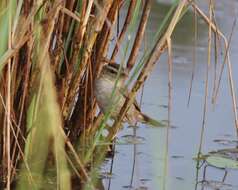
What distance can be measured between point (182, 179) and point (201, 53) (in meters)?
1.97

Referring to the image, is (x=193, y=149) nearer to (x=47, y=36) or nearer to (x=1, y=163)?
(x=1, y=163)

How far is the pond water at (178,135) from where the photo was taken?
3.27m

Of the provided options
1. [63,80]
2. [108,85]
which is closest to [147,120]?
[108,85]

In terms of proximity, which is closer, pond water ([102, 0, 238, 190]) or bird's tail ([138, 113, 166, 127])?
pond water ([102, 0, 238, 190])

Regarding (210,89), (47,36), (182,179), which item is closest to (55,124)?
(47,36)

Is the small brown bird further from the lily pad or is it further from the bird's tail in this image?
the lily pad

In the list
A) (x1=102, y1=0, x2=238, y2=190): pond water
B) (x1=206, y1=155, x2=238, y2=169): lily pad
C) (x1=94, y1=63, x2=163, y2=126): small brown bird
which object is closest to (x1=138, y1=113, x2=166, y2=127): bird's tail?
(x1=102, y1=0, x2=238, y2=190): pond water

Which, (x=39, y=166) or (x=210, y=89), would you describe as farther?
(x=210, y=89)

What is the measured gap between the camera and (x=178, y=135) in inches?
150

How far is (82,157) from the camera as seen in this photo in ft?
10.1

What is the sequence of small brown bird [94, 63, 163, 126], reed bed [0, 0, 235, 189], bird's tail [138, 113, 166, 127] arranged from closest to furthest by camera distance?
reed bed [0, 0, 235, 189]
small brown bird [94, 63, 163, 126]
bird's tail [138, 113, 166, 127]

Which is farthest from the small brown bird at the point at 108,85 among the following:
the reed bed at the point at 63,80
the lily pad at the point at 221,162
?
the lily pad at the point at 221,162

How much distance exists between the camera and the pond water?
3.27 metres

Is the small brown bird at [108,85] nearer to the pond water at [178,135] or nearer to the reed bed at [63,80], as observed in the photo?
the reed bed at [63,80]
